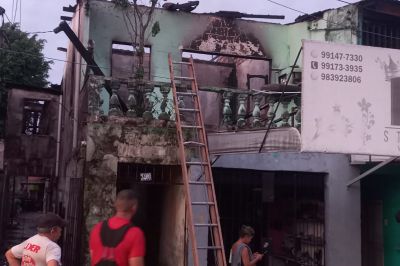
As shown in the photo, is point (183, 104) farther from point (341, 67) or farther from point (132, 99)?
point (341, 67)

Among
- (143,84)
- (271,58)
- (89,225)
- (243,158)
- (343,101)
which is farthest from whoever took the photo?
(271,58)

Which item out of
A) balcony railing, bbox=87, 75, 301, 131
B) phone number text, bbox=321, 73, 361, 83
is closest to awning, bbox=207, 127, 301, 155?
balcony railing, bbox=87, 75, 301, 131

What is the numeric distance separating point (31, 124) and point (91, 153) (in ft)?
57.2

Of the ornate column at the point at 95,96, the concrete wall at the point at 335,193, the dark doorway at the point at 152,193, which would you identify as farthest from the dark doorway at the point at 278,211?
the ornate column at the point at 95,96

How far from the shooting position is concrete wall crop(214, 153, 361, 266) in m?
9.29

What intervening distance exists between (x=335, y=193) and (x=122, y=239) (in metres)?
6.16

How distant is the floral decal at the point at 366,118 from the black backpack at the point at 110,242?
4.00m

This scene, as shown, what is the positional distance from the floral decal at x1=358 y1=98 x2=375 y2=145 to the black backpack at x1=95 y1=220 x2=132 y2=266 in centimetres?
400

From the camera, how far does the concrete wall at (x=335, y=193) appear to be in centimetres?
929

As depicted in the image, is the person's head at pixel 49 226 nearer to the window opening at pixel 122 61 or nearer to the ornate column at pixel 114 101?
the ornate column at pixel 114 101

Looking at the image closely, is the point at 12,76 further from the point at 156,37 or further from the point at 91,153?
the point at 91,153

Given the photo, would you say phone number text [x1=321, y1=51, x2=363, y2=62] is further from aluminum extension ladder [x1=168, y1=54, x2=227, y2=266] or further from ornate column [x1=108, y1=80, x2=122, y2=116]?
ornate column [x1=108, y1=80, x2=122, y2=116]

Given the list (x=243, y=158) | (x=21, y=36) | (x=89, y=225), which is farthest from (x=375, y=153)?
(x=21, y=36)

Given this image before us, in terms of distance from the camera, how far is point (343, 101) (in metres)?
6.90
